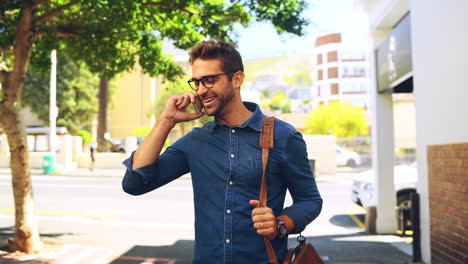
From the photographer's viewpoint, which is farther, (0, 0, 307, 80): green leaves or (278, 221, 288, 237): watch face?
(0, 0, 307, 80): green leaves

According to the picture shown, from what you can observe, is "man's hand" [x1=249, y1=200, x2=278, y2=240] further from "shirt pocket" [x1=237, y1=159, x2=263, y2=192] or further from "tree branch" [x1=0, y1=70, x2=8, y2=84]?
"tree branch" [x1=0, y1=70, x2=8, y2=84]

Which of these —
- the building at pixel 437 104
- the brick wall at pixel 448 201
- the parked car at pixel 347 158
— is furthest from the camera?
the parked car at pixel 347 158

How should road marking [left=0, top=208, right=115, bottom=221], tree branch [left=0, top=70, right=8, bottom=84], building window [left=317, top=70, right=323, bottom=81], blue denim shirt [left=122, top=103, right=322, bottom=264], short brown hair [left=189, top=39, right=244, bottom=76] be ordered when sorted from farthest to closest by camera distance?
1. building window [left=317, top=70, right=323, bottom=81]
2. road marking [left=0, top=208, right=115, bottom=221]
3. tree branch [left=0, top=70, right=8, bottom=84]
4. short brown hair [left=189, top=39, right=244, bottom=76]
5. blue denim shirt [left=122, top=103, right=322, bottom=264]

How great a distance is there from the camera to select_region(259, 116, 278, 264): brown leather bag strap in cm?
194

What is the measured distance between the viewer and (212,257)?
1988mm

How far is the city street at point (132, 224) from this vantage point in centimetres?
741

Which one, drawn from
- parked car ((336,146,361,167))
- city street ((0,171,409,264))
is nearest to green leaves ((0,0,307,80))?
city street ((0,171,409,264))

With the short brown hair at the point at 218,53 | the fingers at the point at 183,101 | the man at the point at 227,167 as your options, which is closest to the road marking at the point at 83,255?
the man at the point at 227,167

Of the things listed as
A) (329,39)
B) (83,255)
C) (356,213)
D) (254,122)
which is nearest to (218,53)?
(254,122)

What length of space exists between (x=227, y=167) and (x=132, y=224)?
8773 mm

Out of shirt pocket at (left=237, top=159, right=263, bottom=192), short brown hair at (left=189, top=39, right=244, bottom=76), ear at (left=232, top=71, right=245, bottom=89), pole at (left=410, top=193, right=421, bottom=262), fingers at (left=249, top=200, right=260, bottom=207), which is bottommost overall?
pole at (left=410, top=193, right=421, bottom=262)

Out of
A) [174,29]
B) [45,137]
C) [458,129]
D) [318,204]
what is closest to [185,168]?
[318,204]

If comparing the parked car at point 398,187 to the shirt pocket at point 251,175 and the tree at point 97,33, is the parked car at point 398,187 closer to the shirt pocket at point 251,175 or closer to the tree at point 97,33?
the tree at point 97,33

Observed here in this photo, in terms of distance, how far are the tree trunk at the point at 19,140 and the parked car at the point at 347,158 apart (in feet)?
69.5
